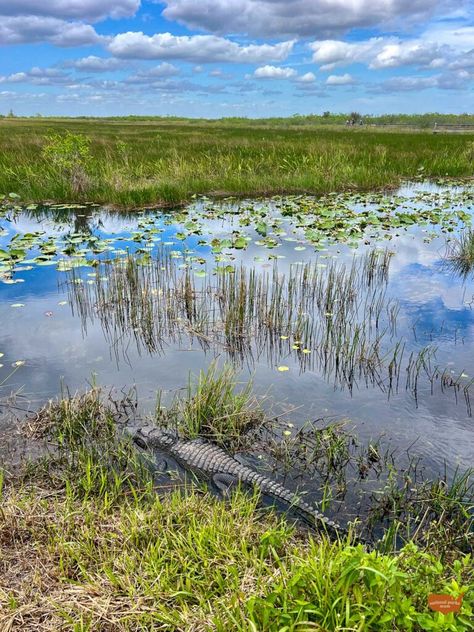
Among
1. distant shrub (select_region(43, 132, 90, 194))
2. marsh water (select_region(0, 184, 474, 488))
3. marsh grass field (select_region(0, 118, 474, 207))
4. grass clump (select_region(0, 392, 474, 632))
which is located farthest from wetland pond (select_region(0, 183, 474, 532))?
distant shrub (select_region(43, 132, 90, 194))

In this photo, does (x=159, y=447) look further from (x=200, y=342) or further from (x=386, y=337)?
(x=386, y=337)

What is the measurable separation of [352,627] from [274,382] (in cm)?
254

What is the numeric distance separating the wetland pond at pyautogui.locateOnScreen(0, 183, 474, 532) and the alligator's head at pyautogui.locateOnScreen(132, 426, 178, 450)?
0.42 m

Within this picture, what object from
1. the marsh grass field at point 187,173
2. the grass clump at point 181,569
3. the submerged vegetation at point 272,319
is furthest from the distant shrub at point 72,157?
the grass clump at point 181,569

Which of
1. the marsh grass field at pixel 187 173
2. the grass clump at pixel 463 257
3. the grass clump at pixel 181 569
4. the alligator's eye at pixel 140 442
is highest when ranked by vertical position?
the marsh grass field at pixel 187 173

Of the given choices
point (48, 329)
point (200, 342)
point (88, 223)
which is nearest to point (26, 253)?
point (88, 223)

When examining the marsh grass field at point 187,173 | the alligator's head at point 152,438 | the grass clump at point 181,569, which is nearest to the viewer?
the grass clump at point 181,569

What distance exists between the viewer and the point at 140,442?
11.2 feet

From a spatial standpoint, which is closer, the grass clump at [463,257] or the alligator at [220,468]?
the alligator at [220,468]

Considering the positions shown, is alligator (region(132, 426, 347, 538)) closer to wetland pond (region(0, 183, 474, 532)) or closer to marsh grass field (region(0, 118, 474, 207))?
wetland pond (region(0, 183, 474, 532))

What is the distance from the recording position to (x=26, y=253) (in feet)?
25.5

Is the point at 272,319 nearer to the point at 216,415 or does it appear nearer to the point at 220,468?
the point at 216,415

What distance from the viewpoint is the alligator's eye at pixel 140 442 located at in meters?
3.39

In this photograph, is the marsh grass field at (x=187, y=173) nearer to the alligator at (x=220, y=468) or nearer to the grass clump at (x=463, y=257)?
the grass clump at (x=463, y=257)
